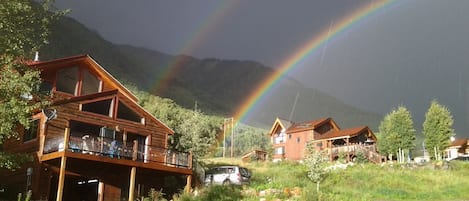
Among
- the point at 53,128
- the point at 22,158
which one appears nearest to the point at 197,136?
the point at 53,128

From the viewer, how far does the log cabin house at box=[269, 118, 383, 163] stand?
2208 inches

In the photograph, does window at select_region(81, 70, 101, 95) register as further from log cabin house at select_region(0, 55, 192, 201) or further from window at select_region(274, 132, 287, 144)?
window at select_region(274, 132, 287, 144)

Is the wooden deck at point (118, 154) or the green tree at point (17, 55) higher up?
the green tree at point (17, 55)

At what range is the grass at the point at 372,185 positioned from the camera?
1000 inches

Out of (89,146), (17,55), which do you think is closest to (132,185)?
(89,146)

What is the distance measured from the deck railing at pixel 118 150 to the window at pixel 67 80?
3753 millimetres

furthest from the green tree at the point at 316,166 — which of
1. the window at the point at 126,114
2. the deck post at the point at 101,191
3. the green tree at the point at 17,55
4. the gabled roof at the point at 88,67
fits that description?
the green tree at the point at 17,55

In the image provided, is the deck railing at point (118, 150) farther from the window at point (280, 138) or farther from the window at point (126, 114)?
the window at point (280, 138)

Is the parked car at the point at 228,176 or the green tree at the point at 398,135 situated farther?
the green tree at the point at 398,135

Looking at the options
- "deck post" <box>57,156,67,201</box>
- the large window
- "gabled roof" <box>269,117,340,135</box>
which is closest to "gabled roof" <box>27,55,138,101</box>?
the large window

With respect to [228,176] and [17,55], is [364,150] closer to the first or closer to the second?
[228,176]

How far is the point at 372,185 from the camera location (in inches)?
1314

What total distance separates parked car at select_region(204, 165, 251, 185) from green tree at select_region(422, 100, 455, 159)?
33.0 m

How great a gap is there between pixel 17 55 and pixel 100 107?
439 inches
